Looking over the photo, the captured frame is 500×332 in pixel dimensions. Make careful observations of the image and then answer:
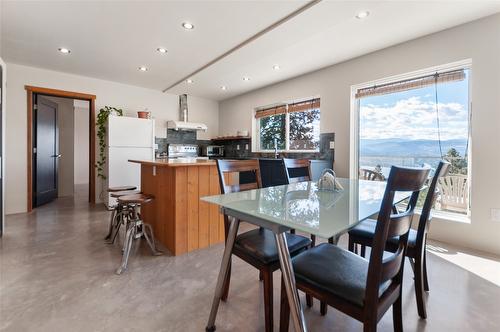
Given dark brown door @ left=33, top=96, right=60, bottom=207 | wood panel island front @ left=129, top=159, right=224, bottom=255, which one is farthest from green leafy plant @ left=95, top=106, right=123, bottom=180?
wood panel island front @ left=129, top=159, right=224, bottom=255

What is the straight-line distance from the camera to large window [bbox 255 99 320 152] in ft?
13.9

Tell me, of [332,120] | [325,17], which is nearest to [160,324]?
[325,17]

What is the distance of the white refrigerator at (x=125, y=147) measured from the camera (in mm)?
4148

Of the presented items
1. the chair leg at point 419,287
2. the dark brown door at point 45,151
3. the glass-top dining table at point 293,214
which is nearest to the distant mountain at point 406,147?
the glass-top dining table at point 293,214

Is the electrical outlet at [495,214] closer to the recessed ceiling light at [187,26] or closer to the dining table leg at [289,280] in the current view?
the dining table leg at [289,280]

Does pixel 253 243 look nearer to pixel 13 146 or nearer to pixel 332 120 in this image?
pixel 332 120

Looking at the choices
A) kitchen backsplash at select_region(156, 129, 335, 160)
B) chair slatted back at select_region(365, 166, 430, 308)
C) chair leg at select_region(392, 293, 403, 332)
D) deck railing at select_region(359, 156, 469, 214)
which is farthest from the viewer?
kitchen backsplash at select_region(156, 129, 335, 160)

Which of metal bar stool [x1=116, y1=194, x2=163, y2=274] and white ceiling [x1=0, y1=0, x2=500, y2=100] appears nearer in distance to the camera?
metal bar stool [x1=116, y1=194, x2=163, y2=274]

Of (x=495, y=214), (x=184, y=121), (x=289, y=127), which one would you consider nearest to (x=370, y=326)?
(x=495, y=214)

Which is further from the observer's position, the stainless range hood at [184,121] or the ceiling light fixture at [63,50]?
the stainless range hood at [184,121]

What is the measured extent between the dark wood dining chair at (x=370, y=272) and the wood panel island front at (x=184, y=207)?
1506 mm

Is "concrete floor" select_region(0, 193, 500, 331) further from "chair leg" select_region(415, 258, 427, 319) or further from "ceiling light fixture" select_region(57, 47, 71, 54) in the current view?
"ceiling light fixture" select_region(57, 47, 71, 54)

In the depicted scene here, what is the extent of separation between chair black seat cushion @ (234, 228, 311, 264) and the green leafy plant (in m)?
4.02

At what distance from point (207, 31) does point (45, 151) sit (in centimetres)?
418
